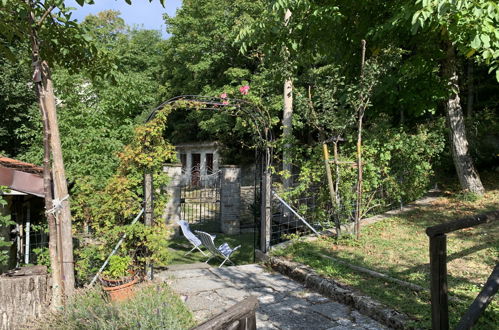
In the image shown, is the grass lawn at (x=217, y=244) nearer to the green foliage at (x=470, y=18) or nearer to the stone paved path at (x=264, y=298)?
the stone paved path at (x=264, y=298)

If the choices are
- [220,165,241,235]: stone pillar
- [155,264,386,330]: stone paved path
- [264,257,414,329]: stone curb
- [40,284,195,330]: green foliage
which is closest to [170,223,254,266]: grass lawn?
[220,165,241,235]: stone pillar

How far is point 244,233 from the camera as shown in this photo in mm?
11094

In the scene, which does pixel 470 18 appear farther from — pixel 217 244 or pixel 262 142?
pixel 217 244

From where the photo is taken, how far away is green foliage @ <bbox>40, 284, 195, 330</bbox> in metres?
2.88

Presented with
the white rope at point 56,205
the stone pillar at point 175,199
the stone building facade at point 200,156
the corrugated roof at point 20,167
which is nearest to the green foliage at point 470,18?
the white rope at point 56,205

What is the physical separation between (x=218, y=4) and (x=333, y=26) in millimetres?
14139

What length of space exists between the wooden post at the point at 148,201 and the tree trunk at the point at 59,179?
1692 millimetres

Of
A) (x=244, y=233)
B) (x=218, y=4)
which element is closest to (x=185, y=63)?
(x=218, y=4)

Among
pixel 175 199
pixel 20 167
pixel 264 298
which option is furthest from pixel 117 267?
pixel 175 199

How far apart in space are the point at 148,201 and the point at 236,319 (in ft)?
12.7

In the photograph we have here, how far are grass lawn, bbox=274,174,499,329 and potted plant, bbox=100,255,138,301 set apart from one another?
2.41 meters

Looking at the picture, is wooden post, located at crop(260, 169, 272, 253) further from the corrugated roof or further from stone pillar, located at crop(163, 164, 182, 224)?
stone pillar, located at crop(163, 164, 182, 224)

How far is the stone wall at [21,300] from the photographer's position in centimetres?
332

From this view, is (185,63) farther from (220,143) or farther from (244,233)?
(244,233)
